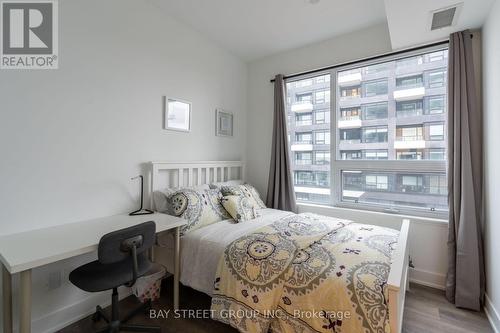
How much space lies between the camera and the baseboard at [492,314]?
5.82 ft

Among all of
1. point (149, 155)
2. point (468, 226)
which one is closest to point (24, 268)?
point (149, 155)

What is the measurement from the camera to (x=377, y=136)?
2814 millimetres

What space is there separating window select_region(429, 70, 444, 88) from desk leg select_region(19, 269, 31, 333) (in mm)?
3654

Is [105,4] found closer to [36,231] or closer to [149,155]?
[149,155]

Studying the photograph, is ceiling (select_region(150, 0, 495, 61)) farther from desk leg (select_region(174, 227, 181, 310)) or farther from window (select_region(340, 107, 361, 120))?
desk leg (select_region(174, 227, 181, 310))

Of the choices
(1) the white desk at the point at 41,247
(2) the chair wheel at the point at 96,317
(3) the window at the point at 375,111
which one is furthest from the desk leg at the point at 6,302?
(3) the window at the point at 375,111

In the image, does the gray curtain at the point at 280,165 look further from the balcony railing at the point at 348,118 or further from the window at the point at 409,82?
the window at the point at 409,82

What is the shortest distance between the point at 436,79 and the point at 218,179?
9.04 ft

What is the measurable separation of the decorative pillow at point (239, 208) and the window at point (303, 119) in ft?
4.77

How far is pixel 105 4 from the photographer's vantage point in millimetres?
2027

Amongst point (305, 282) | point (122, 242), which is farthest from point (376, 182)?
point (122, 242)

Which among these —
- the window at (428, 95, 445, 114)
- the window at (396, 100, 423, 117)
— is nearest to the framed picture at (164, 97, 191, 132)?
the window at (396, 100, 423, 117)

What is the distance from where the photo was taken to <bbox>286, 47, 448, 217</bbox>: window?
8.25 ft

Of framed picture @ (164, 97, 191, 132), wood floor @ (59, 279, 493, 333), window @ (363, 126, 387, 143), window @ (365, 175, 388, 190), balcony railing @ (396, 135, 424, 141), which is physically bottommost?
wood floor @ (59, 279, 493, 333)
